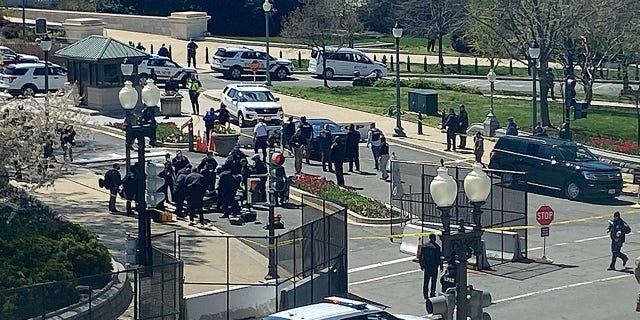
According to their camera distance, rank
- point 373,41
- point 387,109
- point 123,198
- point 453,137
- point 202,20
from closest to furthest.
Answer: point 123,198 < point 453,137 < point 387,109 < point 202,20 < point 373,41

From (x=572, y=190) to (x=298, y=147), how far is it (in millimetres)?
7642

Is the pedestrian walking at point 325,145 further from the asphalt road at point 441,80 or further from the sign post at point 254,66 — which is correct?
the sign post at point 254,66

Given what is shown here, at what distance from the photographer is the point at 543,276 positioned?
87.5 feet

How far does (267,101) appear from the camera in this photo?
4656 centimetres

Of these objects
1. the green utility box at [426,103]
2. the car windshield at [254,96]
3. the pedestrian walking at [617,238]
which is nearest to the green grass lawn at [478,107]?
the green utility box at [426,103]

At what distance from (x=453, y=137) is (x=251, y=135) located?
643 cm

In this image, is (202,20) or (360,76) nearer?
(360,76)

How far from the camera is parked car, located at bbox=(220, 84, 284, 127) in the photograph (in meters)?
45.2

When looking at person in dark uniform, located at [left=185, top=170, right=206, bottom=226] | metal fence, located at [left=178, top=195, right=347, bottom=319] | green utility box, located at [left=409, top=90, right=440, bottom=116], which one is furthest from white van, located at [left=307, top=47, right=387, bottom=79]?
metal fence, located at [left=178, top=195, right=347, bottom=319]

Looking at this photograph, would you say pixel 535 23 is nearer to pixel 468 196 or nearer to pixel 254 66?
pixel 254 66

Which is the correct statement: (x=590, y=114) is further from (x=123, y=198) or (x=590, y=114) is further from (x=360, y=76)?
(x=123, y=198)

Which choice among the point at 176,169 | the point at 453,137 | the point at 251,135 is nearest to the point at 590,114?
the point at 453,137

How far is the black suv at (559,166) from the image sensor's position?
35.4m

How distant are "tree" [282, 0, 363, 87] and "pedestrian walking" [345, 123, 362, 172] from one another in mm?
20551
